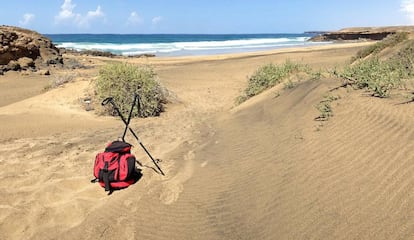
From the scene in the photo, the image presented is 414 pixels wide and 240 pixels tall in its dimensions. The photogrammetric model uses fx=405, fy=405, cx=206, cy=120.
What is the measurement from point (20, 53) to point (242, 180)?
62.5 ft

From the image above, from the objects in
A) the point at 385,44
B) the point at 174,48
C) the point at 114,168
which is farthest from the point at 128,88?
the point at 174,48

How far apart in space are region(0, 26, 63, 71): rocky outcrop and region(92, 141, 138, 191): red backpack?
1590cm

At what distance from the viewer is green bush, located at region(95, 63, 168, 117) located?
10258 millimetres

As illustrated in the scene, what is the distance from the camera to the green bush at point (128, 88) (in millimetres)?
10258

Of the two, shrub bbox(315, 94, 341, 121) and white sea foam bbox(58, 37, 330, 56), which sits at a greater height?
shrub bbox(315, 94, 341, 121)

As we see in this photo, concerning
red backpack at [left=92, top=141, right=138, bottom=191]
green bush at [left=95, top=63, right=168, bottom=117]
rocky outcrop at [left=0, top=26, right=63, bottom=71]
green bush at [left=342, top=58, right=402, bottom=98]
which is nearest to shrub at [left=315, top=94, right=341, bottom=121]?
green bush at [left=342, top=58, right=402, bottom=98]

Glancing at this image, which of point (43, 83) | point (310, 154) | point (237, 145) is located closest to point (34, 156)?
point (237, 145)

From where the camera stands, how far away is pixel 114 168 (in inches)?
218

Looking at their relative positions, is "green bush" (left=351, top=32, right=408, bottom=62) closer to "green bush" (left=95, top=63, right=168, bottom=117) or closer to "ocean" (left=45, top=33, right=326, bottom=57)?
"green bush" (left=95, top=63, right=168, bottom=117)

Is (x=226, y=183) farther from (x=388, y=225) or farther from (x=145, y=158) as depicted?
(x=388, y=225)

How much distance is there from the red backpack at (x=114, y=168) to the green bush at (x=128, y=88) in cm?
454

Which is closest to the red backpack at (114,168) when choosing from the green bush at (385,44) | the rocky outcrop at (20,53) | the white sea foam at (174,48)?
the green bush at (385,44)

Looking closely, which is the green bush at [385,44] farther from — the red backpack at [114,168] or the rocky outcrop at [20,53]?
the rocky outcrop at [20,53]

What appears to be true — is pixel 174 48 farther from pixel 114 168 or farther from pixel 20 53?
pixel 114 168
